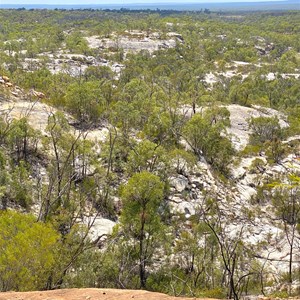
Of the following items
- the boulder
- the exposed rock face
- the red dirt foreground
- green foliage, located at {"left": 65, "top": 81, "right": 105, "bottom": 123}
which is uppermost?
the exposed rock face

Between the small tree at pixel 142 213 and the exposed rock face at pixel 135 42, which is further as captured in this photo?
the exposed rock face at pixel 135 42

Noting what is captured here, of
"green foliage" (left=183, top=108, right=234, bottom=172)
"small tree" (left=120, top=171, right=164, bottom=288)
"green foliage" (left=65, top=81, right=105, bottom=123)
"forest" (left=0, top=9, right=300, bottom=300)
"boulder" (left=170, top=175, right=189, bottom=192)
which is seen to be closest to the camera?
"forest" (left=0, top=9, right=300, bottom=300)

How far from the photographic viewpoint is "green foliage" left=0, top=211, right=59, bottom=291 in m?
15.6

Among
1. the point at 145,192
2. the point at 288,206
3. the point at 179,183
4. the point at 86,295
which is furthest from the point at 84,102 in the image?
the point at 86,295

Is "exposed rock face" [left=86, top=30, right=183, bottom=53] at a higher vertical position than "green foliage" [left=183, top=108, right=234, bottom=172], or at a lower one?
higher

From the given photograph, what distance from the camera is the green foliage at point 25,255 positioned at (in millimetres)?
15562

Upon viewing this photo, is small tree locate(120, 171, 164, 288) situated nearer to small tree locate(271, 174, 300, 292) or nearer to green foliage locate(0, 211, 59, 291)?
green foliage locate(0, 211, 59, 291)

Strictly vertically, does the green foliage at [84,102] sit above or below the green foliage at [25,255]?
above

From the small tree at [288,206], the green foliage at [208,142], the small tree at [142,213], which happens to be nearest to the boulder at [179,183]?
the green foliage at [208,142]

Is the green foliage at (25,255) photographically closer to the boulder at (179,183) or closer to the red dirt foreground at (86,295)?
the red dirt foreground at (86,295)

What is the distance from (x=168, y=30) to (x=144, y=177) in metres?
111

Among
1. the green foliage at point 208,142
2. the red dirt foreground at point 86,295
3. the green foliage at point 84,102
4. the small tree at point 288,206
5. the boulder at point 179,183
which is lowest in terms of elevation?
the small tree at point 288,206

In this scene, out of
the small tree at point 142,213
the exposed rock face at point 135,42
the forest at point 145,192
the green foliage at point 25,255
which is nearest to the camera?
the green foliage at point 25,255

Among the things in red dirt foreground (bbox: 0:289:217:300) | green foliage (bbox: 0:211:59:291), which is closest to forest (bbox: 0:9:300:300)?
green foliage (bbox: 0:211:59:291)
